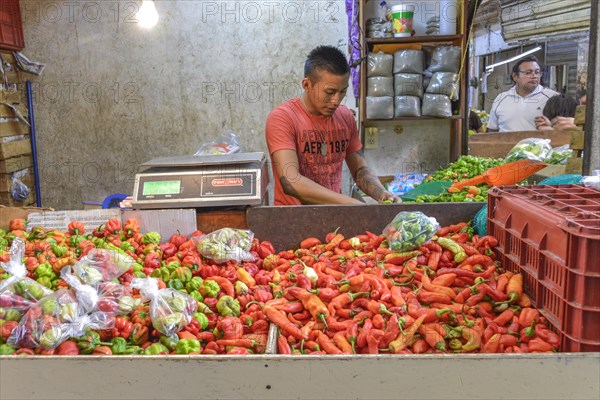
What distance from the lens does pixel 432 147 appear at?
575 cm

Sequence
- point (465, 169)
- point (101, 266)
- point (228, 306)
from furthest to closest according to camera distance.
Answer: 1. point (465, 169)
2. point (101, 266)
3. point (228, 306)

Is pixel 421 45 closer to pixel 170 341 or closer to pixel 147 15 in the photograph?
pixel 147 15

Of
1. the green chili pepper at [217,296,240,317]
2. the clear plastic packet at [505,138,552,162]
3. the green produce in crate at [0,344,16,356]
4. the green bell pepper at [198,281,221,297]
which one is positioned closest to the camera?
the green produce in crate at [0,344,16,356]

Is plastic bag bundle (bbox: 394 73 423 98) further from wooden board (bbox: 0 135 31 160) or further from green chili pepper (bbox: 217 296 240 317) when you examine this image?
wooden board (bbox: 0 135 31 160)

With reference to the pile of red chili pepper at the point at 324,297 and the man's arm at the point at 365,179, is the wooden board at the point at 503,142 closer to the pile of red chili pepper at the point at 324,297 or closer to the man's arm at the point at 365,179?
the man's arm at the point at 365,179

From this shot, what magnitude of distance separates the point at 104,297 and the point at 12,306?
32 centimetres

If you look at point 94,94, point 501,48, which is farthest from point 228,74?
point 501,48

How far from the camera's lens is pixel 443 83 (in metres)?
5.15

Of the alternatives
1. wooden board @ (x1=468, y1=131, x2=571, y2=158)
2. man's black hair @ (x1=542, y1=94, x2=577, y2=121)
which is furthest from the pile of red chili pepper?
man's black hair @ (x1=542, y1=94, x2=577, y2=121)

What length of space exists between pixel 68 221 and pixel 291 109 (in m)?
1.68

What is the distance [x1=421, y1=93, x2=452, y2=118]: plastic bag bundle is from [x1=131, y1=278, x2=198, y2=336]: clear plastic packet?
3.76 meters

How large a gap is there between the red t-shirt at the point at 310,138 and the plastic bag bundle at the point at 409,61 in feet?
4.60

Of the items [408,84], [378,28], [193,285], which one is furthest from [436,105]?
[193,285]

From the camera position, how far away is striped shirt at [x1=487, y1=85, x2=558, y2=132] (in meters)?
7.09
